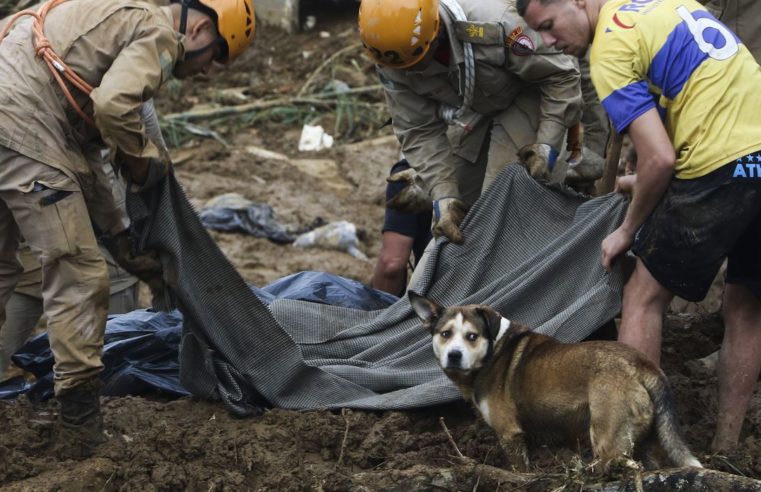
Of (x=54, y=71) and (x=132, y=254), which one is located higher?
(x=54, y=71)

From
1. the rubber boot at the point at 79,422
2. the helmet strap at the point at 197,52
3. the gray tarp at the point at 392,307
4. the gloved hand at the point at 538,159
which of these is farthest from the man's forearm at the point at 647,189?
the rubber boot at the point at 79,422

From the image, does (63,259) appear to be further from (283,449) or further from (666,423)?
(666,423)

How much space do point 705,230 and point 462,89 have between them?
6.78 feet

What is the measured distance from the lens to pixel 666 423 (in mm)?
4285

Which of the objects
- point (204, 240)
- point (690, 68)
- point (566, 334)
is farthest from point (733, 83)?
point (204, 240)

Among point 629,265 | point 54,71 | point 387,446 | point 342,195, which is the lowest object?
point 342,195

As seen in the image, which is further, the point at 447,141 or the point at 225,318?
the point at 447,141

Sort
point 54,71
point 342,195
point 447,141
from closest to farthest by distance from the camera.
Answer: point 54,71, point 447,141, point 342,195

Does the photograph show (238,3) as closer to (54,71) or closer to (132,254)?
(54,71)

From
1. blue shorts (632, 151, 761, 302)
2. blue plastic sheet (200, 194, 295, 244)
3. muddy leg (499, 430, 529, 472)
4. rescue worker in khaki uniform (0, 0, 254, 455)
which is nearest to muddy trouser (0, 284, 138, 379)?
rescue worker in khaki uniform (0, 0, 254, 455)

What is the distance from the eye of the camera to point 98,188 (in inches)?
209

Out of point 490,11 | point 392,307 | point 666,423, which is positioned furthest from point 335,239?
point 666,423

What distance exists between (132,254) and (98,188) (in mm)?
339

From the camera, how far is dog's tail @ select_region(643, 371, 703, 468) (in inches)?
168
